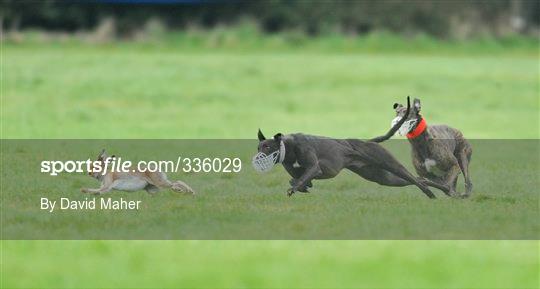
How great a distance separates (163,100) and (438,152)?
1282cm

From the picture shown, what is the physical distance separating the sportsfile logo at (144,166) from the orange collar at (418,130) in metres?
1.48

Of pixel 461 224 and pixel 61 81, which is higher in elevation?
pixel 461 224

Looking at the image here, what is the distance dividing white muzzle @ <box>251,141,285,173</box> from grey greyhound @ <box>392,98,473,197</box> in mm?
953

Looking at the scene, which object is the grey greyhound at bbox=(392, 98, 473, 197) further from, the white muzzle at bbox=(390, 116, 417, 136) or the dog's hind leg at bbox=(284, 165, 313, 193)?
the dog's hind leg at bbox=(284, 165, 313, 193)

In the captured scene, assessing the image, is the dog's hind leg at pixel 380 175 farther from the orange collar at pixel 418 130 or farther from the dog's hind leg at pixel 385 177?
the orange collar at pixel 418 130

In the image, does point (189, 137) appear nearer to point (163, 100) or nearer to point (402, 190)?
point (163, 100)

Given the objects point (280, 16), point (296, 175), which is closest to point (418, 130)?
point (296, 175)

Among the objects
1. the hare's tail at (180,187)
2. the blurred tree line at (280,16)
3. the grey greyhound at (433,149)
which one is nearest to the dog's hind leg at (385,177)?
the grey greyhound at (433,149)

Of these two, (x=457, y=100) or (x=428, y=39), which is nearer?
(x=457, y=100)

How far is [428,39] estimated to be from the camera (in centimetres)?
3675

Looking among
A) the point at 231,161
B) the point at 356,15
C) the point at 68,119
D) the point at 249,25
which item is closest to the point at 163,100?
the point at 68,119

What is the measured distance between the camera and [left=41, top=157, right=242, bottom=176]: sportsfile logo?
318 inches

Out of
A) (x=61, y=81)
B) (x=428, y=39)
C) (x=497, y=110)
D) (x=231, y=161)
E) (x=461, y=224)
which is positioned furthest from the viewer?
(x=428, y=39)

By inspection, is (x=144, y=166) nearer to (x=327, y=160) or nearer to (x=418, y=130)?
(x=327, y=160)
